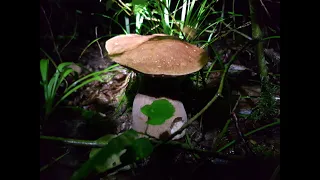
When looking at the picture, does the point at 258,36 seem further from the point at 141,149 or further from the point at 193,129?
the point at 141,149

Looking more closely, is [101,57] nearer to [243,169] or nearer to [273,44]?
[273,44]

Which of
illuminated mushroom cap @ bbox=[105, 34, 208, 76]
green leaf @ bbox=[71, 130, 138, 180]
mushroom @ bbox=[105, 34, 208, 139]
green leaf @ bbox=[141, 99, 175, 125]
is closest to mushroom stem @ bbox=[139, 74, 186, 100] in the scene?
mushroom @ bbox=[105, 34, 208, 139]

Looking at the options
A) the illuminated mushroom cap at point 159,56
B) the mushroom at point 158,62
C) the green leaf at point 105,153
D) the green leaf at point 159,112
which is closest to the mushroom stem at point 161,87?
the mushroom at point 158,62

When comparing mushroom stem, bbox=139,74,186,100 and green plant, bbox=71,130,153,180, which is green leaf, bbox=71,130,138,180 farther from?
mushroom stem, bbox=139,74,186,100

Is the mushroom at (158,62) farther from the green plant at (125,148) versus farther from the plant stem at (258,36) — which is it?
the plant stem at (258,36)

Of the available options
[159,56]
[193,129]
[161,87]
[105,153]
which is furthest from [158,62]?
[105,153]

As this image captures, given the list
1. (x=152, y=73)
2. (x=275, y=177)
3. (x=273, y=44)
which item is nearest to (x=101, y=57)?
(x=152, y=73)
